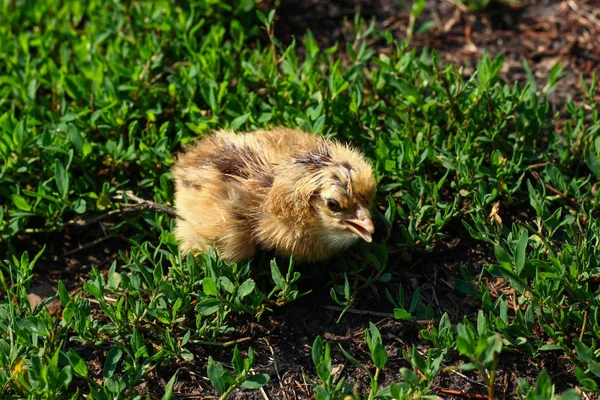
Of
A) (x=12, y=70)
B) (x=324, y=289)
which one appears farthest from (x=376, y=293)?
(x=12, y=70)

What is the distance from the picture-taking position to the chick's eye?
164 inches

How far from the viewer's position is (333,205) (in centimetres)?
420

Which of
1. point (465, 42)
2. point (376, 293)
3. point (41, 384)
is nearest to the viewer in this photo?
point (41, 384)

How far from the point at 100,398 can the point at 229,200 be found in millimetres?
1276

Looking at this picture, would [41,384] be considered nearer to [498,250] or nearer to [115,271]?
[115,271]

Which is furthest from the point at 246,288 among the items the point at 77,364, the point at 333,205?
the point at 77,364

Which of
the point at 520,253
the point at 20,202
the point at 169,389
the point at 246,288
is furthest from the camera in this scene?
the point at 20,202

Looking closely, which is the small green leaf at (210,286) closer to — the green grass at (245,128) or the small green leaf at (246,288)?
the green grass at (245,128)

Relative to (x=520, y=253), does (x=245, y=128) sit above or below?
above

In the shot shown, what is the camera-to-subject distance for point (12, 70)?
5.85 metres

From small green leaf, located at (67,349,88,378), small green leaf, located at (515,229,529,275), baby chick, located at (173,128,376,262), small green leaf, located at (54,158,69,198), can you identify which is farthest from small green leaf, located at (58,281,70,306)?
small green leaf, located at (515,229,529,275)

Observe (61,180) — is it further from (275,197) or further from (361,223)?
(361,223)

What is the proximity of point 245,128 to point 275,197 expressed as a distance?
43.8 inches

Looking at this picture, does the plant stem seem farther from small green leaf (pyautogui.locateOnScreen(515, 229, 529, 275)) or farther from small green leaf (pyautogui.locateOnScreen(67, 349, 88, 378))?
small green leaf (pyautogui.locateOnScreen(515, 229, 529, 275))
